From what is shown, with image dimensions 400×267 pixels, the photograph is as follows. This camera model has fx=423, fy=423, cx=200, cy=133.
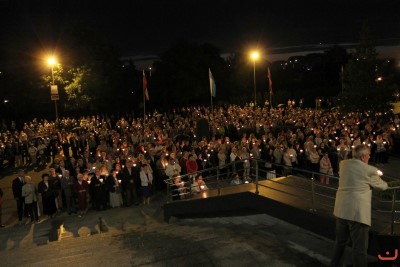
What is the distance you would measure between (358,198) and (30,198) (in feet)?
36.9

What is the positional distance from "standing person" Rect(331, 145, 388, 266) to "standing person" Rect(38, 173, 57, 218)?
432 inches

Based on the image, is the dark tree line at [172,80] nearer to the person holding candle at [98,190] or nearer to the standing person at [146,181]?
the standing person at [146,181]

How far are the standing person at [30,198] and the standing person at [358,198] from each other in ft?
35.9

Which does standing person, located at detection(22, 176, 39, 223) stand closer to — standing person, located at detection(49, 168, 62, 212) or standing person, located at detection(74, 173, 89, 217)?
standing person, located at detection(49, 168, 62, 212)

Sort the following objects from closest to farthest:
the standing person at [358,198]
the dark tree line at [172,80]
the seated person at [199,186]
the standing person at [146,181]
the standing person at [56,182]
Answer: the standing person at [358,198] → the seated person at [199,186] → the standing person at [56,182] → the standing person at [146,181] → the dark tree line at [172,80]

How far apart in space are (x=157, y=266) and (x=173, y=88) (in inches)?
1789

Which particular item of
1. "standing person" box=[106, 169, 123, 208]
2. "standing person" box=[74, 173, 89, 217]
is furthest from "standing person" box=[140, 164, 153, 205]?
"standing person" box=[74, 173, 89, 217]

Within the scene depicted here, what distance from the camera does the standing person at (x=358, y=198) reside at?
5320 mm

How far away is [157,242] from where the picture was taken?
909cm

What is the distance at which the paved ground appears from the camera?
7.21 meters

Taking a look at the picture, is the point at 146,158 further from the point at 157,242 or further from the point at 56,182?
the point at 157,242

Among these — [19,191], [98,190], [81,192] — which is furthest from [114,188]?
[19,191]

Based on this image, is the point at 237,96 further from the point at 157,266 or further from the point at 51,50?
the point at 157,266

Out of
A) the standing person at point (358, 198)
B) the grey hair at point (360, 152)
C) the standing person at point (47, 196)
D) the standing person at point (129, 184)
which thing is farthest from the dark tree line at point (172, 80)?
the standing person at point (358, 198)
